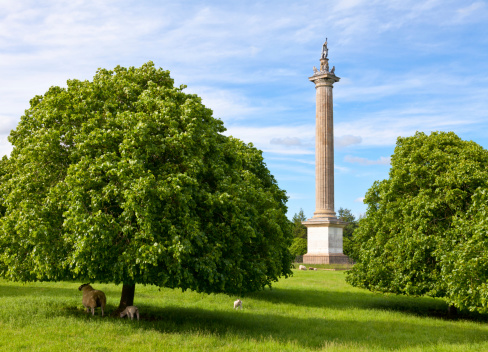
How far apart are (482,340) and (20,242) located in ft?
61.4

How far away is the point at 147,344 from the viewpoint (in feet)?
51.3

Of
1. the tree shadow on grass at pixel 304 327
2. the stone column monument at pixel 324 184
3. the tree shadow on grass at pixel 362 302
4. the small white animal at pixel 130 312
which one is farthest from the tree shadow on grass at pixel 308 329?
the stone column monument at pixel 324 184

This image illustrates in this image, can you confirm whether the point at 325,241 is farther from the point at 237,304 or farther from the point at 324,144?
the point at 237,304

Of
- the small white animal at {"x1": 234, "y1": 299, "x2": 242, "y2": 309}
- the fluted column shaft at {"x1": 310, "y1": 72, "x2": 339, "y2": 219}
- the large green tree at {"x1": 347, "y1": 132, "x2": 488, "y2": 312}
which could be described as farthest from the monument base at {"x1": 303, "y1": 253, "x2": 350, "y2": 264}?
the small white animal at {"x1": 234, "y1": 299, "x2": 242, "y2": 309}

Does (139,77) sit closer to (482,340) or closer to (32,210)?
(32,210)

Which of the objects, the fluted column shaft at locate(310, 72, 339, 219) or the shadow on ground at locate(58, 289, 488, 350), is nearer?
the shadow on ground at locate(58, 289, 488, 350)

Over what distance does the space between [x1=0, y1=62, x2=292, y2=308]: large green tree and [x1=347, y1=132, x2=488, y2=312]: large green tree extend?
25.7 ft

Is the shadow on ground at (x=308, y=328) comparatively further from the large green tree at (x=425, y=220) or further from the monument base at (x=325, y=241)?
the monument base at (x=325, y=241)

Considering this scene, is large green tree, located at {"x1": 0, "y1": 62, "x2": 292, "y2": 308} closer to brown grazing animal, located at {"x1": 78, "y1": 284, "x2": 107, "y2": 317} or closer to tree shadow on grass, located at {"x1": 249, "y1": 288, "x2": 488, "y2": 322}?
brown grazing animal, located at {"x1": 78, "y1": 284, "x2": 107, "y2": 317}

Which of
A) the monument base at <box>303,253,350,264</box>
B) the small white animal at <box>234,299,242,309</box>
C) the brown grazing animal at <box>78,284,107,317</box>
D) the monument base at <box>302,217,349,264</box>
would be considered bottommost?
the small white animal at <box>234,299,242,309</box>

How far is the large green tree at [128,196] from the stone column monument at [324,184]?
41.1m

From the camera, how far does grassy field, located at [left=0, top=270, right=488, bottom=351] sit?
53.1ft

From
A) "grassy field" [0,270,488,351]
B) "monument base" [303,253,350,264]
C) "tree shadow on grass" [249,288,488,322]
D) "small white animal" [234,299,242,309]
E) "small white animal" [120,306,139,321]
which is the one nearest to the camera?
"grassy field" [0,270,488,351]

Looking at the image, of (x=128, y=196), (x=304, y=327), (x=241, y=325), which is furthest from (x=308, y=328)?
(x=128, y=196)
